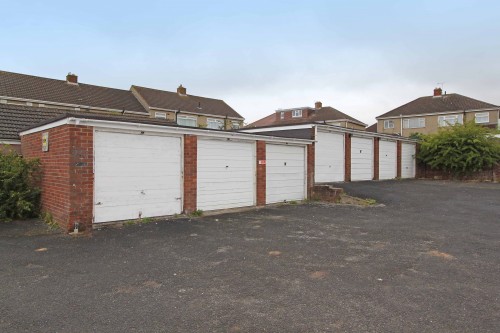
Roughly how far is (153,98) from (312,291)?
3278 cm

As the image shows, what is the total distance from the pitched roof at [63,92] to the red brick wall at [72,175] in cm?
2228

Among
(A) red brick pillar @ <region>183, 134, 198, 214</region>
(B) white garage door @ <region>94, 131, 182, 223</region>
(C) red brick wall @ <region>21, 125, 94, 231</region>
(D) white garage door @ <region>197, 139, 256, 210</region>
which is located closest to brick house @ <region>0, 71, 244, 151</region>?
(D) white garage door @ <region>197, 139, 256, 210</region>

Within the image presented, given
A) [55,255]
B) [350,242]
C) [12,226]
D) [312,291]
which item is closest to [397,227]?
[350,242]

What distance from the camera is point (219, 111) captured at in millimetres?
39062

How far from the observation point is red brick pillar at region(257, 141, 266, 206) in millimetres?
11387

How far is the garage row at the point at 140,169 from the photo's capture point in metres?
7.37

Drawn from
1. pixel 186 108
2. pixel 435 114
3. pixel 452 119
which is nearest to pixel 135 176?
pixel 186 108

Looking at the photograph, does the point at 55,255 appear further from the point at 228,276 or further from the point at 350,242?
the point at 350,242

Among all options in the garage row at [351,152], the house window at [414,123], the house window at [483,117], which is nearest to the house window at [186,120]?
the garage row at [351,152]

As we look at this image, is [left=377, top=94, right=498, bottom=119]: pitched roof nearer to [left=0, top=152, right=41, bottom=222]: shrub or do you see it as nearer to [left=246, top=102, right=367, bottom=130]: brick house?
[left=246, top=102, right=367, bottom=130]: brick house

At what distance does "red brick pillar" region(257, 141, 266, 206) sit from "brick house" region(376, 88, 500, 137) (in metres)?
31.8

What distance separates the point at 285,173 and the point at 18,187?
26.7 ft

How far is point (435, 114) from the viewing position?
38812 millimetres

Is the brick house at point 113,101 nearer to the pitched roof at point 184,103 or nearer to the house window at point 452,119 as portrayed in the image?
the pitched roof at point 184,103
